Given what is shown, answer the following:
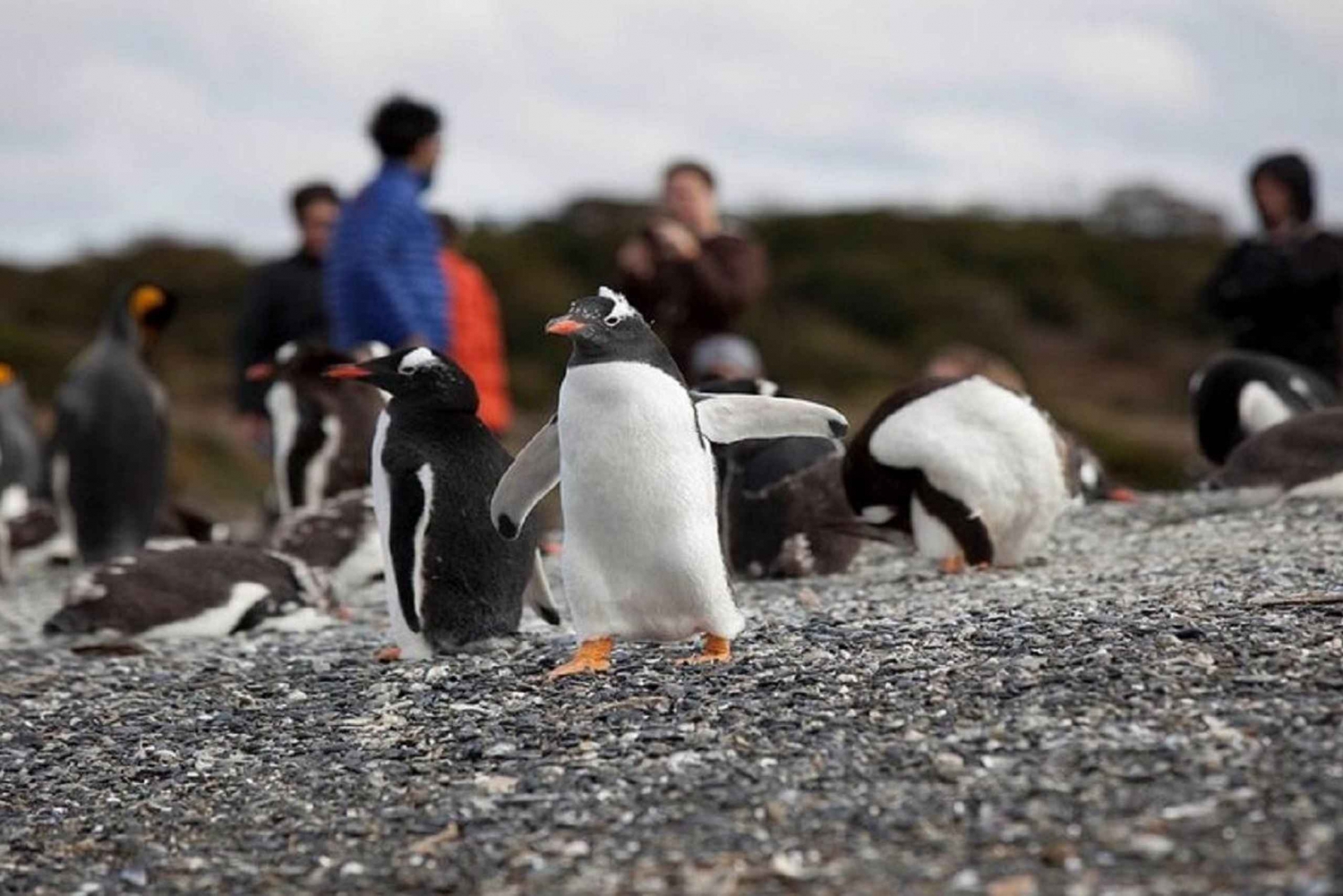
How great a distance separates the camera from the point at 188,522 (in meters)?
10.9

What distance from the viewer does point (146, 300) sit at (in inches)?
428

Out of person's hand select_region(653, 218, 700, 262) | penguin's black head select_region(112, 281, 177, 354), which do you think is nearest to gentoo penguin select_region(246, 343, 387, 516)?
person's hand select_region(653, 218, 700, 262)

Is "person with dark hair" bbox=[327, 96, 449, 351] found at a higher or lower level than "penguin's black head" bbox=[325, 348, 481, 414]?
higher

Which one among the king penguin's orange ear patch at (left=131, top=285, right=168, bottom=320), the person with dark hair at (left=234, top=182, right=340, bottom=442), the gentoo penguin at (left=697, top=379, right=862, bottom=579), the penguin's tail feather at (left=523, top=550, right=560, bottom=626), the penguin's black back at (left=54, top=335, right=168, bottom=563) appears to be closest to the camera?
the penguin's tail feather at (left=523, top=550, right=560, bottom=626)

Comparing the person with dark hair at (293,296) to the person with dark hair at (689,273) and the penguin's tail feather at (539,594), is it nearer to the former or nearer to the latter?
the person with dark hair at (689,273)

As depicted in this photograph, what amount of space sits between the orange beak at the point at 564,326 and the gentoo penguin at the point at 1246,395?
5.58 meters

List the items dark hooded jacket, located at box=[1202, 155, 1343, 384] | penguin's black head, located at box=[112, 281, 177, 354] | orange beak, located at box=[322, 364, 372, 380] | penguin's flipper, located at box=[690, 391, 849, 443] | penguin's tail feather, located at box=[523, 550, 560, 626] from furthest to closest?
penguin's black head, located at box=[112, 281, 177, 354]
dark hooded jacket, located at box=[1202, 155, 1343, 384]
penguin's tail feather, located at box=[523, 550, 560, 626]
orange beak, located at box=[322, 364, 372, 380]
penguin's flipper, located at box=[690, 391, 849, 443]

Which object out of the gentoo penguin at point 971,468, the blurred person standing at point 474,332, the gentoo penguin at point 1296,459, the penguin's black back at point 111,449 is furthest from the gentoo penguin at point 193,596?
the gentoo penguin at point 1296,459

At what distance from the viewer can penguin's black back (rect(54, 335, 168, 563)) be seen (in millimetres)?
10555

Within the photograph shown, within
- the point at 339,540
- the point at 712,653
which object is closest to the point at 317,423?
the point at 339,540

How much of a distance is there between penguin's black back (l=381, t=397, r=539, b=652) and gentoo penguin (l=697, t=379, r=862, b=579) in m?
2.03

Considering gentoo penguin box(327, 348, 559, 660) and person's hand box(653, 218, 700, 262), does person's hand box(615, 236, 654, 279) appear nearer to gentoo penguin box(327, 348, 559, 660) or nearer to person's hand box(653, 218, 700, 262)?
person's hand box(653, 218, 700, 262)

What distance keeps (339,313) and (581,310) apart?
4282 millimetres

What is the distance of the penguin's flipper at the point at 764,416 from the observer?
5012 millimetres
